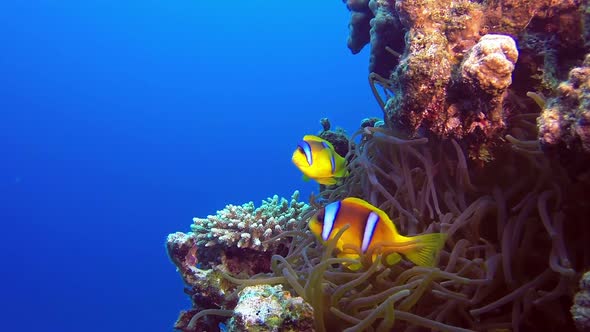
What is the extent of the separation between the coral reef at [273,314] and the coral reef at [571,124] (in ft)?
4.58

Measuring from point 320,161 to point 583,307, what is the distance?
2.27 metres

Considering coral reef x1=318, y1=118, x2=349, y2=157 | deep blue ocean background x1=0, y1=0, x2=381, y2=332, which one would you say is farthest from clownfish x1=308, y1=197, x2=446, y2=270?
deep blue ocean background x1=0, y1=0, x2=381, y2=332

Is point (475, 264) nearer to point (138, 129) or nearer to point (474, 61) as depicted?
point (474, 61)

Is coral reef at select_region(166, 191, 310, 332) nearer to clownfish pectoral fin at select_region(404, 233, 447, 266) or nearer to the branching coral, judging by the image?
the branching coral

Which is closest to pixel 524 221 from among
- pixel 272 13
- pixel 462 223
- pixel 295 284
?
pixel 462 223

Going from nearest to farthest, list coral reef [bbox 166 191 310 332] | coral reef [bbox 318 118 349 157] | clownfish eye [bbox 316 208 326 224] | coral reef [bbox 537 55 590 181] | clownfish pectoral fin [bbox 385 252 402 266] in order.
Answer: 1. coral reef [bbox 537 55 590 181]
2. clownfish pectoral fin [bbox 385 252 402 266]
3. clownfish eye [bbox 316 208 326 224]
4. coral reef [bbox 166 191 310 332]
5. coral reef [bbox 318 118 349 157]

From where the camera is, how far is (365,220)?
96.3 inches

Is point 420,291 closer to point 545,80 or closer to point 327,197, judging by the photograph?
point 545,80

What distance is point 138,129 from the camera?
327ft

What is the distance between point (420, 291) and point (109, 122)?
103348 mm

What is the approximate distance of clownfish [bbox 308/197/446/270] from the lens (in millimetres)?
2305

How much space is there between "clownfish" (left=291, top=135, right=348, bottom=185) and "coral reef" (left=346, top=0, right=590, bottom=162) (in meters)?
0.59

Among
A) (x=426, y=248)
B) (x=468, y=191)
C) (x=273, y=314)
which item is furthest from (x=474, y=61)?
(x=273, y=314)

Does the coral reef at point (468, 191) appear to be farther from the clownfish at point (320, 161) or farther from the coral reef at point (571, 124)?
the clownfish at point (320, 161)
